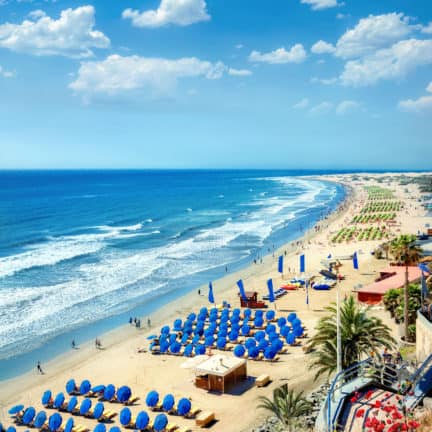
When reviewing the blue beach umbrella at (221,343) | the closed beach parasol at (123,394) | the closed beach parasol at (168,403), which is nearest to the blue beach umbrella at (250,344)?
the blue beach umbrella at (221,343)

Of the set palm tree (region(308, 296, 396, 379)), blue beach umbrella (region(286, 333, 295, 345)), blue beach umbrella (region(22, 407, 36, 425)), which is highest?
palm tree (region(308, 296, 396, 379))

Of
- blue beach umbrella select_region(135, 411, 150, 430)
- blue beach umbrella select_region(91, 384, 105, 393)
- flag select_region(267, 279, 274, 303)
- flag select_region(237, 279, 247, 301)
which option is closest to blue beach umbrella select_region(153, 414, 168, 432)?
blue beach umbrella select_region(135, 411, 150, 430)

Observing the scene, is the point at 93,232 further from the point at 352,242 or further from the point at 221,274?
the point at 352,242

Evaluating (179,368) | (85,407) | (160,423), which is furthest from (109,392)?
(179,368)

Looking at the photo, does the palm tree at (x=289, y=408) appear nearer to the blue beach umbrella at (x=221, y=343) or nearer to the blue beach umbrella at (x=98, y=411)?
the blue beach umbrella at (x=98, y=411)

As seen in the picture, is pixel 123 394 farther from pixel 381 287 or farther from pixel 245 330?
pixel 381 287

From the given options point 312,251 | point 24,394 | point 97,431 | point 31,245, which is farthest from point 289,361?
point 31,245

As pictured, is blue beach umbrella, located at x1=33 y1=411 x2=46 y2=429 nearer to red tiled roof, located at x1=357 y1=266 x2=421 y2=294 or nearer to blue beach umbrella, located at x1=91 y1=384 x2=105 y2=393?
blue beach umbrella, located at x1=91 y1=384 x2=105 y2=393
